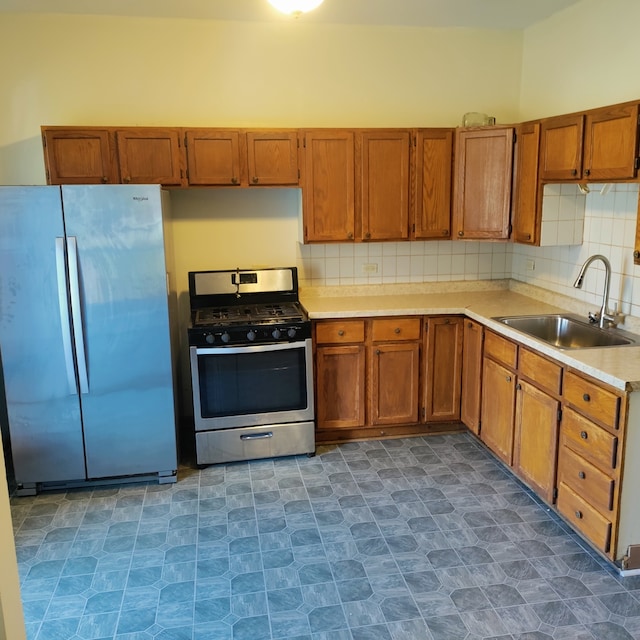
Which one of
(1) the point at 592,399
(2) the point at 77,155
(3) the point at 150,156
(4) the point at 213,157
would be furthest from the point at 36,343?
(1) the point at 592,399

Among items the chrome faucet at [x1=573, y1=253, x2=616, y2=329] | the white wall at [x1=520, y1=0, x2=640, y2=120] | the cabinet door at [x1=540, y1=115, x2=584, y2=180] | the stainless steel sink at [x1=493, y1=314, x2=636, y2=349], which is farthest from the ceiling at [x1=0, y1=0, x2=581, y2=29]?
the stainless steel sink at [x1=493, y1=314, x2=636, y2=349]

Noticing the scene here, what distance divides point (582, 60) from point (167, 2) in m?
2.53

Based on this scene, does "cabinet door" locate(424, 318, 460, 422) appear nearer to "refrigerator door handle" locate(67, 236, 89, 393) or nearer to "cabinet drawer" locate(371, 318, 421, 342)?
"cabinet drawer" locate(371, 318, 421, 342)

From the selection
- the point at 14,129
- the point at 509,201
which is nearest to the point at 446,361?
the point at 509,201

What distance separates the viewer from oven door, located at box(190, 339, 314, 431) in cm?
376

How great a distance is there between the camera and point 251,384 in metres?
3.83

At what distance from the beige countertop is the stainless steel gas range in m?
0.31

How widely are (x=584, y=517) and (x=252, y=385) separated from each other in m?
2.03

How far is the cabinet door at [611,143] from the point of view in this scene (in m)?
Answer: 2.79

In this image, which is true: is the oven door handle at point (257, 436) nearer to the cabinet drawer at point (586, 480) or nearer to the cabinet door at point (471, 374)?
the cabinet door at point (471, 374)

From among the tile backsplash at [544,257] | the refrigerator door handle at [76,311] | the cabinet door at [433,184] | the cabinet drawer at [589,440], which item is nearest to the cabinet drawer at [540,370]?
the cabinet drawer at [589,440]

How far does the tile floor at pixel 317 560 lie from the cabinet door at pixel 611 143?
5.94 ft

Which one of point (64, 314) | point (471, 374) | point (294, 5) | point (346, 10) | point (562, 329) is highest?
point (346, 10)

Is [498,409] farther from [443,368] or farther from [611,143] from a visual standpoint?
[611,143]
